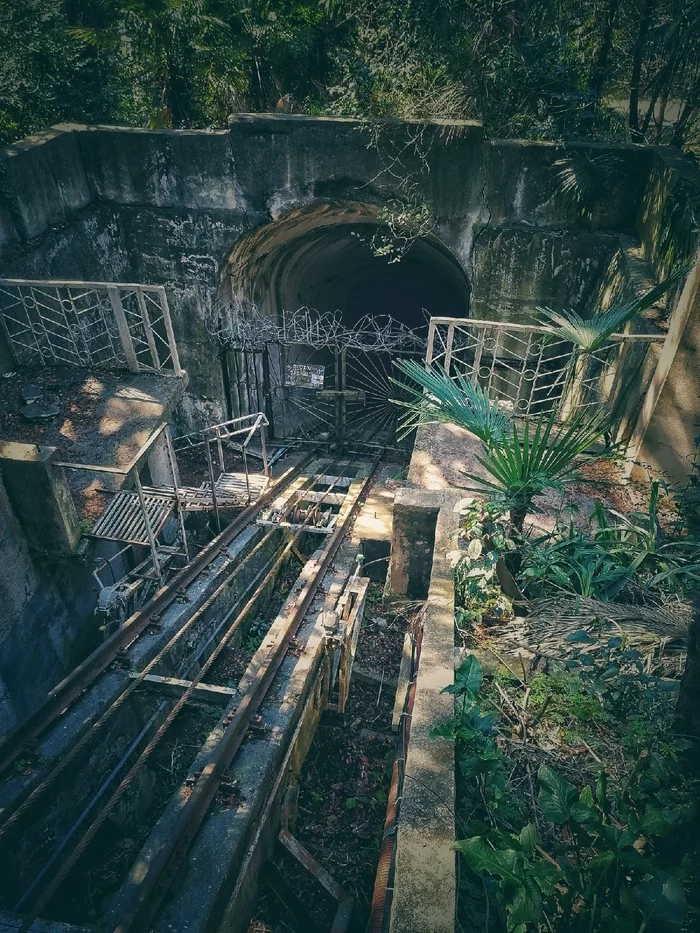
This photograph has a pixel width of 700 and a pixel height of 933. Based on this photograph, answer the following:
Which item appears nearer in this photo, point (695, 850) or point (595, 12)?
point (695, 850)

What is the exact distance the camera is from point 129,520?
6758mm

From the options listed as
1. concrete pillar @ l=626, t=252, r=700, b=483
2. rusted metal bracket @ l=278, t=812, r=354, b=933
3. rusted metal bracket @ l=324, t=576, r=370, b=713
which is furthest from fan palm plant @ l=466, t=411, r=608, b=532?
rusted metal bracket @ l=278, t=812, r=354, b=933

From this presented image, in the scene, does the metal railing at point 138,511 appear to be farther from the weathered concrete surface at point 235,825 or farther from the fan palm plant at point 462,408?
the fan palm plant at point 462,408

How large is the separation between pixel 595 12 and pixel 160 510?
1113 cm

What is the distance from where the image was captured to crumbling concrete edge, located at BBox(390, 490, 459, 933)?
283 centimetres

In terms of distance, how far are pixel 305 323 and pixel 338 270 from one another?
2.40 m

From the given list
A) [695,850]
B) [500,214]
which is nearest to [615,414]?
[500,214]

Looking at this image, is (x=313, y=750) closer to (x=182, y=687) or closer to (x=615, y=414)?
(x=182, y=687)

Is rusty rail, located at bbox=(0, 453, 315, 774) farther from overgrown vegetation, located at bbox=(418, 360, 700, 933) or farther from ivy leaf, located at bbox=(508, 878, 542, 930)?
ivy leaf, located at bbox=(508, 878, 542, 930)

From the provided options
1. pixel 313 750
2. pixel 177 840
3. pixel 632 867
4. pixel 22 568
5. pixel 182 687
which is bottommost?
pixel 313 750

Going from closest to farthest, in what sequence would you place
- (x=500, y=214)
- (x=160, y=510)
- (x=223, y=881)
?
(x=223, y=881) < (x=160, y=510) < (x=500, y=214)

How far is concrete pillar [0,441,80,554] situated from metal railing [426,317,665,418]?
14.0 feet

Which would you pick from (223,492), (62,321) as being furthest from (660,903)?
(62,321)

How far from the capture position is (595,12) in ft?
31.3
